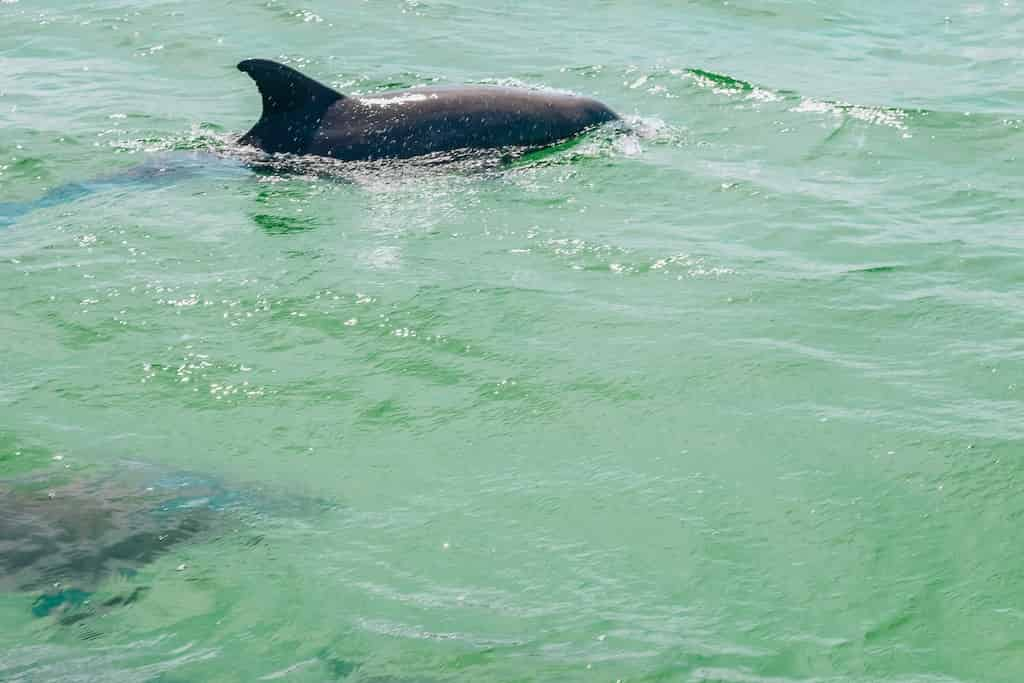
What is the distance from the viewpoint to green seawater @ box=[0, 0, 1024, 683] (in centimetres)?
626

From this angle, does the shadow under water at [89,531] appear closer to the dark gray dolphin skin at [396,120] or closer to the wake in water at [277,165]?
the wake in water at [277,165]

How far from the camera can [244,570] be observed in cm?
671

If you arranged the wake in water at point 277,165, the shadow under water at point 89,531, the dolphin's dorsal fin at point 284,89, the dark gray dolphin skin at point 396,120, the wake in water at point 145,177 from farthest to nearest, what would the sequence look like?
1. the dark gray dolphin skin at point 396,120
2. the dolphin's dorsal fin at point 284,89
3. the wake in water at point 277,165
4. the wake in water at point 145,177
5. the shadow under water at point 89,531

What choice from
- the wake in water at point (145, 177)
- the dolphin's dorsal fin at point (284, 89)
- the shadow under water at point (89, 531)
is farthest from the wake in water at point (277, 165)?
the shadow under water at point (89, 531)

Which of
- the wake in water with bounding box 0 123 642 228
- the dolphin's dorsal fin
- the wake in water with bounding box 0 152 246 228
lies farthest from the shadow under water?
the dolphin's dorsal fin

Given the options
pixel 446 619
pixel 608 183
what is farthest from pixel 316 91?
pixel 446 619

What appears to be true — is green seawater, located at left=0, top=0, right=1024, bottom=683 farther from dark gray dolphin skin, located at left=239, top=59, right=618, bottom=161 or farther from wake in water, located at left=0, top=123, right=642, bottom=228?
dark gray dolphin skin, located at left=239, top=59, right=618, bottom=161

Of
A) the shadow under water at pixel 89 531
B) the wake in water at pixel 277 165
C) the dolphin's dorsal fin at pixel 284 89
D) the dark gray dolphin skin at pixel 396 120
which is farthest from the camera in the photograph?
the dark gray dolphin skin at pixel 396 120

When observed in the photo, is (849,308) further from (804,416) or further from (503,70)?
(503,70)

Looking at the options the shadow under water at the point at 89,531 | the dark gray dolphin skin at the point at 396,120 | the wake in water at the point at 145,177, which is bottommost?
the shadow under water at the point at 89,531

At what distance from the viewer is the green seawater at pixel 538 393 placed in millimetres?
6262

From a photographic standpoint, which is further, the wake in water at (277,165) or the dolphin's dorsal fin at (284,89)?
the dolphin's dorsal fin at (284,89)

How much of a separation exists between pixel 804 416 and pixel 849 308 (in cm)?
172

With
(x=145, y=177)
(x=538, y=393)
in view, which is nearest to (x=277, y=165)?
(x=145, y=177)
